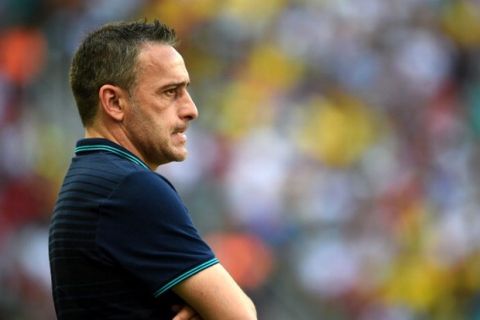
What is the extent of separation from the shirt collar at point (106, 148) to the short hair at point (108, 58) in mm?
77

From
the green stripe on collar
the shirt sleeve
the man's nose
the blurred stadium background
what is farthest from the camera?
the blurred stadium background

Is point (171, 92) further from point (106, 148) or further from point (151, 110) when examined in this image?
point (106, 148)

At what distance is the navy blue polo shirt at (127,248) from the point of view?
282cm

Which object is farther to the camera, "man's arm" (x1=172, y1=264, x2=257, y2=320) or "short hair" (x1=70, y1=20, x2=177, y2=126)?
"short hair" (x1=70, y1=20, x2=177, y2=126)

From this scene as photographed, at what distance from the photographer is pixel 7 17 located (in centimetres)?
Result: 884

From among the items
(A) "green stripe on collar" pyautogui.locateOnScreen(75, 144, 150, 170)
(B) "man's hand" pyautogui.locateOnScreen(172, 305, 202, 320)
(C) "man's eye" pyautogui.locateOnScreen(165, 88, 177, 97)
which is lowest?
(B) "man's hand" pyautogui.locateOnScreen(172, 305, 202, 320)

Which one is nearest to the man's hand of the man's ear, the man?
the man

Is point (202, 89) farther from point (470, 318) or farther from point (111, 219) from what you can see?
point (111, 219)

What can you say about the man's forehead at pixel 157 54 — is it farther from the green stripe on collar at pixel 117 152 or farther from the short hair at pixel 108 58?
the green stripe on collar at pixel 117 152

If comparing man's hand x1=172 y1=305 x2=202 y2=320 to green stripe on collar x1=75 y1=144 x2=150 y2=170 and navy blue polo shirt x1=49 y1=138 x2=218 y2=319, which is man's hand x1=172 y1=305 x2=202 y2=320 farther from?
green stripe on collar x1=75 y1=144 x2=150 y2=170

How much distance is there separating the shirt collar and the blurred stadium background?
200 inches

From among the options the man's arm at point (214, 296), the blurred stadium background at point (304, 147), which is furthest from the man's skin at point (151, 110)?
the blurred stadium background at point (304, 147)

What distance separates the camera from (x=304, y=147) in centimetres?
869

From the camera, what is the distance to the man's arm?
282cm
